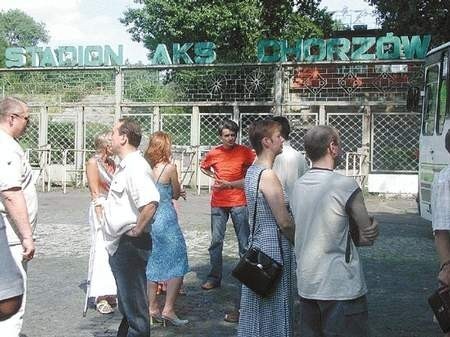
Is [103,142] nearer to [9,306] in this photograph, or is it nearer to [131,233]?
[131,233]

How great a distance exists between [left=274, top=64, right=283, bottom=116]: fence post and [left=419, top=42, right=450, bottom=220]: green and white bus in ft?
23.4

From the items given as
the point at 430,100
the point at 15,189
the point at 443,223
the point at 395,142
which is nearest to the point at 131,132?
the point at 15,189

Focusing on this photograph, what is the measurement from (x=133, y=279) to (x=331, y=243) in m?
1.58

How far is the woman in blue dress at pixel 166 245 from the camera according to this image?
6461mm

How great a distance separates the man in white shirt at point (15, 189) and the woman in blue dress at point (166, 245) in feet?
4.97

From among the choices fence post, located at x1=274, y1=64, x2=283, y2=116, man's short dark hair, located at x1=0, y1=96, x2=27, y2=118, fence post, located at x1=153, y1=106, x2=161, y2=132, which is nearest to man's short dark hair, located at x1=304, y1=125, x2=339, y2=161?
man's short dark hair, located at x1=0, y1=96, x2=27, y2=118

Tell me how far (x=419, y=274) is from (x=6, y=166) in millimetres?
5804

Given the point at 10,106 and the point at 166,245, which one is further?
the point at 166,245

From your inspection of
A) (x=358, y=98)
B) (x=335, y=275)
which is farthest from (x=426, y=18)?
(x=335, y=275)

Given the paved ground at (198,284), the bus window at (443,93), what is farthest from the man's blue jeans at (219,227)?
the bus window at (443,93)

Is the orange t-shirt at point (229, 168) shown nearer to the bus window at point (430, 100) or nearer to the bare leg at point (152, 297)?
the bare leg at point (152, 297)

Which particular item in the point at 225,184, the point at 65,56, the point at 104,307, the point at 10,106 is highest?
the point at 65,56

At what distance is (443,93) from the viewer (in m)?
11.3

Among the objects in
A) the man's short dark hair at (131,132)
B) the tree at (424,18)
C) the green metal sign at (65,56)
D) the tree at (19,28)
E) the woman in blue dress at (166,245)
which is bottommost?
the woman in blue dress at (166,245)
